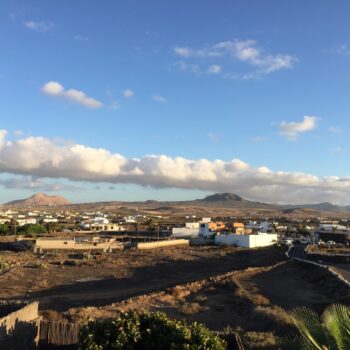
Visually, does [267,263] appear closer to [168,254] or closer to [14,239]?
[168,254]

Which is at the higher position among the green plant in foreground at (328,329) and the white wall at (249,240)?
the green plant in foreground at (328,329)

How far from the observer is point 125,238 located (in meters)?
87.4

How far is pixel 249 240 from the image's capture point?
7469cm

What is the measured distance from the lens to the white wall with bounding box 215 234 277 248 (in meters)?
75.1

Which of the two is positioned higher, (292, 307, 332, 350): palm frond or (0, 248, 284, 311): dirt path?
(292, 307, 332, 350): palm frond

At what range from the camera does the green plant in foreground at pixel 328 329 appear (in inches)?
264

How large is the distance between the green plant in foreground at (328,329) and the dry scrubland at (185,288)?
29.7ft

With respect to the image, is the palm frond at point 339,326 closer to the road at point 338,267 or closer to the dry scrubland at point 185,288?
the dry scrubland at point 185,288

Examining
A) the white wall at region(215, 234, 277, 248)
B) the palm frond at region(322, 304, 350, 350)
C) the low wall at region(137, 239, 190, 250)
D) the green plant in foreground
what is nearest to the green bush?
the green plant in foreground

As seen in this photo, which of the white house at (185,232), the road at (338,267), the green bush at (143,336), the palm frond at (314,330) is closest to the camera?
the palm frond at (314,330)

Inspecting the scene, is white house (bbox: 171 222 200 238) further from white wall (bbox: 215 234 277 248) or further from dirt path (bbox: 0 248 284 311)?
dirt path (bbox: 0 248 284 311)

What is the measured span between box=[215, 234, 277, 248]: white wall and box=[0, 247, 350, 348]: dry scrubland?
12.7 metres

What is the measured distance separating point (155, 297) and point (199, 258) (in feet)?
91.1

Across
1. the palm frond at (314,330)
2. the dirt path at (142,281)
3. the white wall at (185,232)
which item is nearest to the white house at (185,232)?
the white wall at (185,232)
